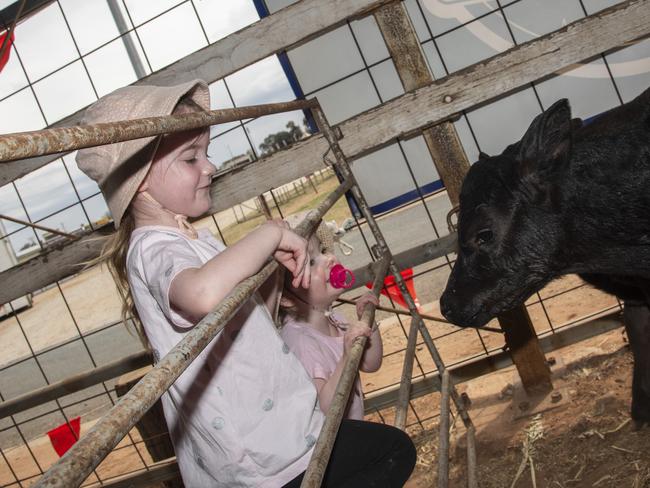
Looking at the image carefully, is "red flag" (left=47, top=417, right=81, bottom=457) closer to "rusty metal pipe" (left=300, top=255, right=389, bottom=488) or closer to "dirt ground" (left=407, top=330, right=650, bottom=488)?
"dirt ground" (left=407, top=330, right=650, bottom=488)

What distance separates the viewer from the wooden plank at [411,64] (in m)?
2.88

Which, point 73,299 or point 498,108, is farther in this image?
point 73,299

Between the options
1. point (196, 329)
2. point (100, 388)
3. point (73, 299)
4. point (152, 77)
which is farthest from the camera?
point (73, 299)

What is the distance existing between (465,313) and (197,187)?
130cm

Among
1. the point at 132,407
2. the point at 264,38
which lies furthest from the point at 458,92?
the point at 132,407

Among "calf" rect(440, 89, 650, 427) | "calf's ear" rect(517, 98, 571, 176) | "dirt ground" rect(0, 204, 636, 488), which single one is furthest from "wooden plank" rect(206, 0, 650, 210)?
"dirt ground" rect(0, 204, 636, 488)

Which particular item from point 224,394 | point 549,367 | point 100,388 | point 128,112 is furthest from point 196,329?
point 100,388

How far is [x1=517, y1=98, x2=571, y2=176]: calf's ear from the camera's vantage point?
2002mm

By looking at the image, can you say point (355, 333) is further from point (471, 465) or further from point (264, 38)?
point (264, 38)

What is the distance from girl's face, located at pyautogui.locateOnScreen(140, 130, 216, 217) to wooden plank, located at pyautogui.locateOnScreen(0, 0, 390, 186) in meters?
1.50

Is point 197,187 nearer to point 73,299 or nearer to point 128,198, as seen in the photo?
point 128,198

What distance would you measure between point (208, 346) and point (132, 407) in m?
0.68

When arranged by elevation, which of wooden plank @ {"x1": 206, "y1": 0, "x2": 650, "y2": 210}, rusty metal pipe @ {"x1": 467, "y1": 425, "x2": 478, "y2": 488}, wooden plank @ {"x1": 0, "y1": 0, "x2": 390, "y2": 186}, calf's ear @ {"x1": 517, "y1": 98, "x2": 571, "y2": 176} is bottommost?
rusty metal pipe @ {"x1": 467, "y1": 425, "x2": 478, "y2": 488}

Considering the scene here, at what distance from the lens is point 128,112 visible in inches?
53.7
